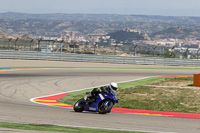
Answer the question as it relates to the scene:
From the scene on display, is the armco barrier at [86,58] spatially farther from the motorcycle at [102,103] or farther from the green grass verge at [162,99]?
the motorcycle at [102,103]

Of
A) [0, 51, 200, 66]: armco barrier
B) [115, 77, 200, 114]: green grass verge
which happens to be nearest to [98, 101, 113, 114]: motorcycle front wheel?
[115, 77, 200, 114]: green grass verge

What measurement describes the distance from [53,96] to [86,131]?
387 inches

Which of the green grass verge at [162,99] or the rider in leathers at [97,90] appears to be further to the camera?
the green grass verge at [162,99]

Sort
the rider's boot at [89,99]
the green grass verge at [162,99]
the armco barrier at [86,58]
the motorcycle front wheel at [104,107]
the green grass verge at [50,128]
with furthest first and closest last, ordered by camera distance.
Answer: the armco barrier at [86,58] → the green grass verge at [162,99] → the rider's boot at [89,99] → the motorcycle front wheel at [104,107] → the green grass verge at [50,128]

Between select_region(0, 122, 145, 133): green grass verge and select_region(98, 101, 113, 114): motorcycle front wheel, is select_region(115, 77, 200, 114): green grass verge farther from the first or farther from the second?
select_region(0, 122, 145, 133): green grass verge

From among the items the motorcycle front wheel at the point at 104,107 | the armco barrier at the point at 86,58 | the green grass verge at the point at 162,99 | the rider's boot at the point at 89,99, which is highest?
the rider's boot at the point at 89,99

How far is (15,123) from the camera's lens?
10883 mm

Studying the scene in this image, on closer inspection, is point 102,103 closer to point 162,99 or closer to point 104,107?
point 104,107

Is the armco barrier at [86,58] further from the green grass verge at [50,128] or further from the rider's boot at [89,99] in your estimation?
the green grass verge at [50,128]

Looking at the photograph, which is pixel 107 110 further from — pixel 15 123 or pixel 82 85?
pixel 82 85

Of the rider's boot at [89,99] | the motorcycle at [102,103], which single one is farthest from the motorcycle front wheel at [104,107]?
the rider's boot at [89,99]

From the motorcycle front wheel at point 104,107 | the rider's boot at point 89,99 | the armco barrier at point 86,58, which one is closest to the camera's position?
the motorcycle front wheel at point 104,107

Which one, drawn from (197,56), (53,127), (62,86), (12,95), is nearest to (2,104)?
(12,95)

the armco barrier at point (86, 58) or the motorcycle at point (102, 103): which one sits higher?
the motorcycle at point (102, 103)
